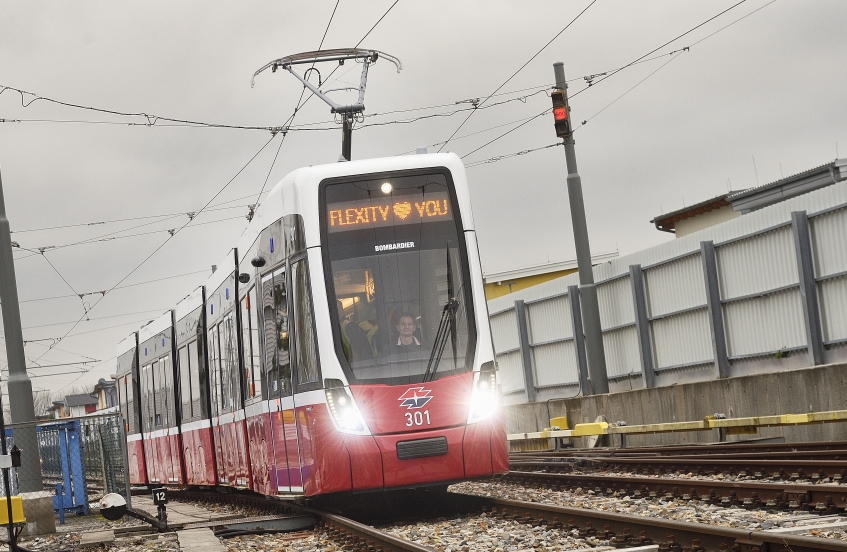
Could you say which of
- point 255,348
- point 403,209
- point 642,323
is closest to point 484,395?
point 403,209

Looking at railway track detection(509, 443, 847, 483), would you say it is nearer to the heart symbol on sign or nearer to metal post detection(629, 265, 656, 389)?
metal post detection(629, 265, 656, 389)

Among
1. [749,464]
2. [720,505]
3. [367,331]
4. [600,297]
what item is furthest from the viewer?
[600,297]

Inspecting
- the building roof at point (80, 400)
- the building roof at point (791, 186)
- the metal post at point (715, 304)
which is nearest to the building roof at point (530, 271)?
the building roof at point (791, 186)

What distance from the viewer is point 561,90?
70.5ft

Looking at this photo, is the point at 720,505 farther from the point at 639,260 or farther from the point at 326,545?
the point at 639,260

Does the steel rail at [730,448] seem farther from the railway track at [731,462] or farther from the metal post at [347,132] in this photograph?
the metal post at [347,132]

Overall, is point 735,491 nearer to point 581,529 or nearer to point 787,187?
point 581,529

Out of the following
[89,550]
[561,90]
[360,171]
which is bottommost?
[89,550]

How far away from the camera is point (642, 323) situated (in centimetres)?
2312

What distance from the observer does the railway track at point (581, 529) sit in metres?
6.53

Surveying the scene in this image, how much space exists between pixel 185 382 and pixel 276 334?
852 cm

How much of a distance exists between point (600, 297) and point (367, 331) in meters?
14.8

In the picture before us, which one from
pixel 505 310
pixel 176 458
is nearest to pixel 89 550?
pixel 176 458

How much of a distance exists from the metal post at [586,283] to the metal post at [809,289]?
20.3 feet
